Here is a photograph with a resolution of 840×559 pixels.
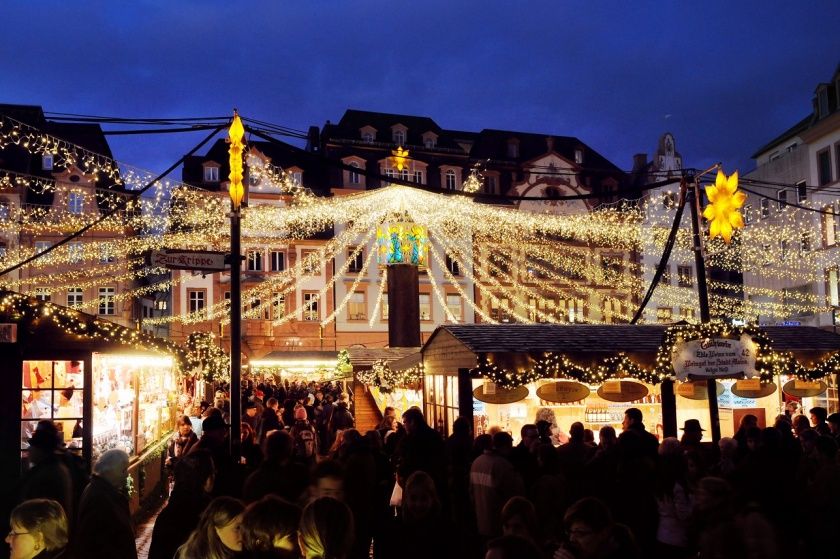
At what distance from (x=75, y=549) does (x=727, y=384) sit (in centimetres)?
1419

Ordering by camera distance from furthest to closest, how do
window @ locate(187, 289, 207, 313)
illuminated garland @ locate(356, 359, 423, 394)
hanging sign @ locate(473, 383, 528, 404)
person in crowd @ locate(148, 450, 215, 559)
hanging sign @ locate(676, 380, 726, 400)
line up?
window @ locate(187, 289, 207, 313) < illuminated garland @ locate(356, 359, 423, 394) < hanging sign @ locate(676, 380, 726, 400) < hanging sign @ locate(473, 383, 528, 404) < person in crowd @ locate(148, 450, 215, 559)

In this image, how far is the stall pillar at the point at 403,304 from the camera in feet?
88.3

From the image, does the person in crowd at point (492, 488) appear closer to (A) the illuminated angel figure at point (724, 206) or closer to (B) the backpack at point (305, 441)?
(B) the backpack at point (305, 441)

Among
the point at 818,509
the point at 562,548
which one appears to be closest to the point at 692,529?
the point at 818,509

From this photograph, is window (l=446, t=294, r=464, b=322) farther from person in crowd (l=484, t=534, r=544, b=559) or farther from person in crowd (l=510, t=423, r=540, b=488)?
person in crowd (l=484, t=534, r=544, b=559)

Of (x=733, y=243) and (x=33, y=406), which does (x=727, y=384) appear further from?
(x=733, y=243)

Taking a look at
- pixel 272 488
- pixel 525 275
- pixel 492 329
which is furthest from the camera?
pixel 525 275

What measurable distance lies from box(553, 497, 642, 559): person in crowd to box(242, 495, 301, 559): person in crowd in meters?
1.37

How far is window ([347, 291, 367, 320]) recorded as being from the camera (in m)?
44.1

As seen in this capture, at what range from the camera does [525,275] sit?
44469 mm

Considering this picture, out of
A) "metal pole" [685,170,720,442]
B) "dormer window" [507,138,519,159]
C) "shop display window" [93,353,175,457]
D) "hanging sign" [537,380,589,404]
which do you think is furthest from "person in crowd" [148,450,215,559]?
"dormer window" [507,138,519,159]

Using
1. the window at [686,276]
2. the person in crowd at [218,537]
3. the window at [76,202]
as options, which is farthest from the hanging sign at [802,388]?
the window at [76,202]

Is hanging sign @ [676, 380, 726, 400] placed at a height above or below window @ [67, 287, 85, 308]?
below

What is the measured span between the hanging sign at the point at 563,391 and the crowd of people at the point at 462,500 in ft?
10.6
